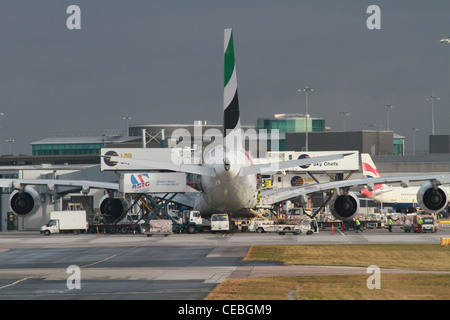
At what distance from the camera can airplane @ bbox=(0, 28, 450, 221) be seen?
60.6 m

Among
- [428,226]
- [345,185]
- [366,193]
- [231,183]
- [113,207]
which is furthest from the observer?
[366,193]

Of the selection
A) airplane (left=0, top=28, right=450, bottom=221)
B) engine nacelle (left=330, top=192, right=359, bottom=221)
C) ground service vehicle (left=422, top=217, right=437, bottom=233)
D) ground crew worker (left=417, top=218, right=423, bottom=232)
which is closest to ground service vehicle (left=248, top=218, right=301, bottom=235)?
airplane (left=0, top=28, right=450, bottom=221)

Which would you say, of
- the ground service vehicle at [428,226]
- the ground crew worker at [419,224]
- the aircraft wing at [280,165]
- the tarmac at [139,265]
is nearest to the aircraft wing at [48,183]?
the tarmac at [139,265]

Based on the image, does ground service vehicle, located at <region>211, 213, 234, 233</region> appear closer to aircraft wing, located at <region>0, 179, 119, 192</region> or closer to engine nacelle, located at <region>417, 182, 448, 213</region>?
aircraft wing, located at <region>0, 179, 119, 192</region>

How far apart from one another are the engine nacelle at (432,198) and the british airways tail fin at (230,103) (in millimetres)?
21573

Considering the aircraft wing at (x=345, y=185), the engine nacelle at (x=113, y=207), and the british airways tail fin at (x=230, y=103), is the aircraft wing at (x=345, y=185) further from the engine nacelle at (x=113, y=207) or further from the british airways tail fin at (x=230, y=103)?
the british airways tail fin at (x=230, y=103)

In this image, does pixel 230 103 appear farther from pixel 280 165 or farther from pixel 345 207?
pixel 345 207

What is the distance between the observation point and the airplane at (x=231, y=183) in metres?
60.6

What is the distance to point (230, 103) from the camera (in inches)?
2557

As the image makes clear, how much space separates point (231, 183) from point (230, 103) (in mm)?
6854

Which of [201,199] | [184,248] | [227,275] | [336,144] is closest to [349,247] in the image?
[184,248]

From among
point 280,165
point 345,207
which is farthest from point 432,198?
point 280,165

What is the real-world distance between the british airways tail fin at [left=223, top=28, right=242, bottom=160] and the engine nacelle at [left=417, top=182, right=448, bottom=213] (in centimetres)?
2157
